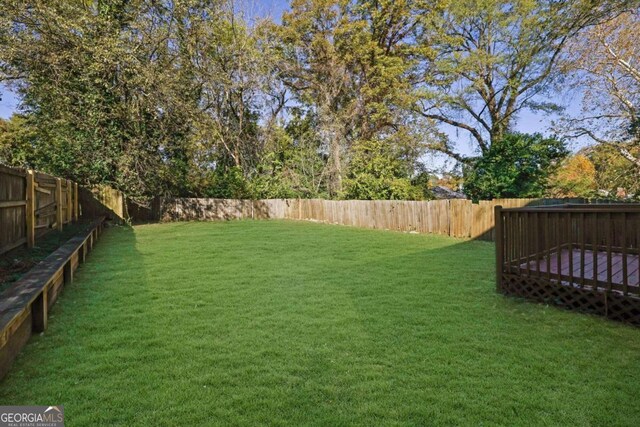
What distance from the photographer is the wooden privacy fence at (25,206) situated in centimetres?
473

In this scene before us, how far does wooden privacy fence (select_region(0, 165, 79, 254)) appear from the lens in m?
→ 4.73

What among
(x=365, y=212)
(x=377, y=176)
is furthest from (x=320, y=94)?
(x=365, y=212)

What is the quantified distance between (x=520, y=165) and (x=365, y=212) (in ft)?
18.9

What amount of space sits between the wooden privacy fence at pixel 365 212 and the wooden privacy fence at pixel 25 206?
9.45m

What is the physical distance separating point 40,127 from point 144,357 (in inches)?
542

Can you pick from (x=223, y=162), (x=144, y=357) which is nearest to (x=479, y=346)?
(x=144, y=357)

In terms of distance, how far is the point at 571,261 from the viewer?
13.5 ft

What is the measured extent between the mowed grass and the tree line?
986 cm

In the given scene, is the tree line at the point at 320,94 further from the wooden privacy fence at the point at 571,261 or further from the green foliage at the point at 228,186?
the wooden privacy fence at the point at 571,261

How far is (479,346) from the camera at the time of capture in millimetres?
3111

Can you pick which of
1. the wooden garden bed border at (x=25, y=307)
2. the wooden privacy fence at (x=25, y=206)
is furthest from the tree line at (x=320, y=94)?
the wooden garden bed border at (x=25, y=307)

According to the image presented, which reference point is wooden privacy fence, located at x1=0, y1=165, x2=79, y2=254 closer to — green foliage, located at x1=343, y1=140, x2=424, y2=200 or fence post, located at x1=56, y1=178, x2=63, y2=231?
fence post, located at x1=56, y1=178, x2=63, y2=231

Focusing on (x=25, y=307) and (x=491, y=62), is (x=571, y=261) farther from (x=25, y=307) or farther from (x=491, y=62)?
(x=491, y=62)

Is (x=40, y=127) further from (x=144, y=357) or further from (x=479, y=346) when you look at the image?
(x=479, y=346)
